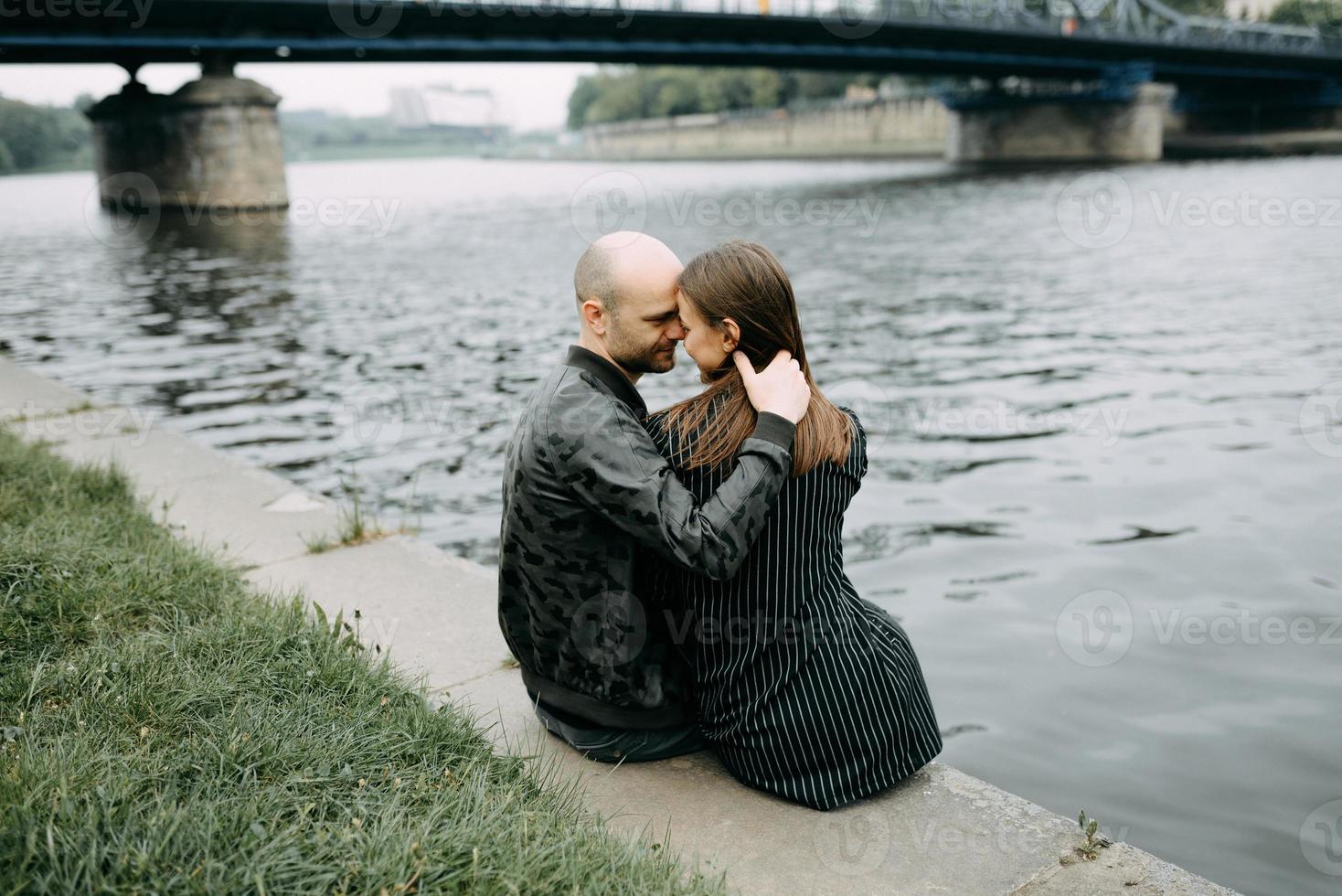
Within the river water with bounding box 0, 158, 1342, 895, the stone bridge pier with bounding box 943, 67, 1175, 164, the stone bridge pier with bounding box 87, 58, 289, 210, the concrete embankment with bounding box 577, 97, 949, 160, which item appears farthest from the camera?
the concrete embankment with bounding box 577, 97, 949, 160

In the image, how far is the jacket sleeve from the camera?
2861mm

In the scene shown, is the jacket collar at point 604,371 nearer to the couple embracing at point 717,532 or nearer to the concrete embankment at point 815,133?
the couple embracing at point 717,532

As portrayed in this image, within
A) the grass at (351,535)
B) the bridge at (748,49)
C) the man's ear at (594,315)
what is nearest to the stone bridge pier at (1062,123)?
the bridge at (748,49)

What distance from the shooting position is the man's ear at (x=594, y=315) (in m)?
3.08

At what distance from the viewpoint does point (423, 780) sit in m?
2.77

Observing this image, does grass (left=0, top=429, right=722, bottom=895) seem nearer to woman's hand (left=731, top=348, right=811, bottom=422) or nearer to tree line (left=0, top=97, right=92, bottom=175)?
woman's hand (left=731, top=348, right=811, bottom=422)

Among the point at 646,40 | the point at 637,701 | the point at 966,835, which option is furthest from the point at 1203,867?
the point at 646,40

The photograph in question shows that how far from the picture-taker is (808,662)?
3045 mm

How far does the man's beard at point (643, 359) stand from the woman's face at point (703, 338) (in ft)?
0.41

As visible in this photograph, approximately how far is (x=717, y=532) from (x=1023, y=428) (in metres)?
6.69

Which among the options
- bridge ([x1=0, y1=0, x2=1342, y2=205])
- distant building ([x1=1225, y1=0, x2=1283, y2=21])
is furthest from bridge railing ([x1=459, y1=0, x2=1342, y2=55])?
distant building ([x1=1225, y1=0, x2=1283, y2=21])

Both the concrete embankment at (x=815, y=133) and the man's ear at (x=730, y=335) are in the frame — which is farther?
the concrete embankment at (x=815, y=133)

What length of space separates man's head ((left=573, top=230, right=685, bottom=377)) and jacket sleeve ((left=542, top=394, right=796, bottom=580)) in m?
0.22

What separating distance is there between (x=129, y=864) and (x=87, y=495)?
3775mm
